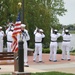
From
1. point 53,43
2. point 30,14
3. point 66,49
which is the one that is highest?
point 30,14

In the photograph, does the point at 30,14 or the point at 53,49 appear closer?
the point at 53,49

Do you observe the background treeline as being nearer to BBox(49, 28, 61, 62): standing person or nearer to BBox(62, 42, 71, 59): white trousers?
BBox(62, 42, 71, 59): white trousers

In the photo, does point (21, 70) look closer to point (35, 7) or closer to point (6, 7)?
point (6, 7)

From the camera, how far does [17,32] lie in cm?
1502

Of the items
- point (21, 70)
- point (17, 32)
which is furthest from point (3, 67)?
point (21, 70)

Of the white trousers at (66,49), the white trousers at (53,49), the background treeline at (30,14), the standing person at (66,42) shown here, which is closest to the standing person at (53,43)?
the white trousers at (53,49)

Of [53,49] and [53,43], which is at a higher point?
[53,43]

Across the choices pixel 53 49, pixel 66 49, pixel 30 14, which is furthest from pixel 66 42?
pixel 30 14

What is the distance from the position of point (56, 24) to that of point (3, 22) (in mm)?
24655

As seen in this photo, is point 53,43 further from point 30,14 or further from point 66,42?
point 30,14

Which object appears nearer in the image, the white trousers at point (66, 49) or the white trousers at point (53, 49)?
the white trousers at point (53, 49)

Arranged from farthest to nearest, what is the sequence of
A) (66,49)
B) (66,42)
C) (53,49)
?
1. (66,49)
2. (66,42)
3. (53,49)

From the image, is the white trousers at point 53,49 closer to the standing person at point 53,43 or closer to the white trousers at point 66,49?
the standing person at point 53,43

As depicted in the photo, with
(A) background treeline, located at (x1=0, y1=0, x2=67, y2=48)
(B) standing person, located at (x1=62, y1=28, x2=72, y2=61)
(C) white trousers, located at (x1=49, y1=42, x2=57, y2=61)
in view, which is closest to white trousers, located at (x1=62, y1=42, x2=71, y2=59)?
(B) standing person, located at (x1=62, y1=28, x2=72, y2=61)
